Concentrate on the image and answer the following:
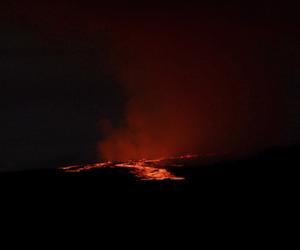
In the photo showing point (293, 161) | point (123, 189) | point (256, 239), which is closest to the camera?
point (256, 239)

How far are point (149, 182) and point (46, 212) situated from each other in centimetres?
217

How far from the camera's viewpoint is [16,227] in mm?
5352

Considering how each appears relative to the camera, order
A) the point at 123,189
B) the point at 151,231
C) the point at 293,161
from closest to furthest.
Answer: the point at 151,231 < the point at 123,189 < the point at 293,161

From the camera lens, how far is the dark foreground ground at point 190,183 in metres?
6.12

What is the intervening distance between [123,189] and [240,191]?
6.78ft

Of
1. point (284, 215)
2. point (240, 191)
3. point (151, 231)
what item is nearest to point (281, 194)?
point (240, 191)

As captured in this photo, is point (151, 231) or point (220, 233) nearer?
point (220, 233)

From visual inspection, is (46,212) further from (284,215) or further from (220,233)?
(284,215)

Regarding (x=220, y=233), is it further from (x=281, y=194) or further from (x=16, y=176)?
(x=16, y=176)

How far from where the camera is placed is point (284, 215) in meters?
4.71

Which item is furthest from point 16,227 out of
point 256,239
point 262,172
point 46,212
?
point 262,172

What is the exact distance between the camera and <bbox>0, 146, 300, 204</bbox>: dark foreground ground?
612 cm

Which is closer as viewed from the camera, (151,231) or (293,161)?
(151,231)

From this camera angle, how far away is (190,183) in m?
7.04
